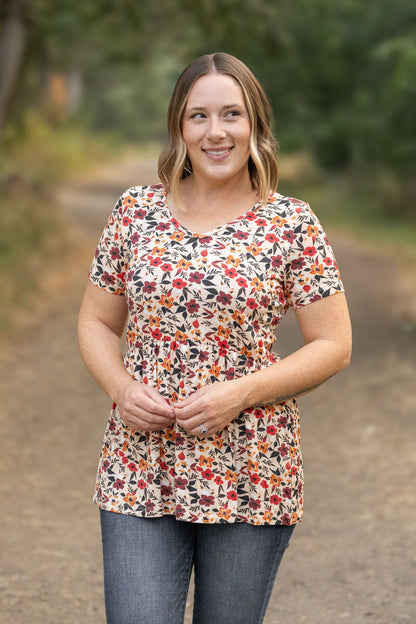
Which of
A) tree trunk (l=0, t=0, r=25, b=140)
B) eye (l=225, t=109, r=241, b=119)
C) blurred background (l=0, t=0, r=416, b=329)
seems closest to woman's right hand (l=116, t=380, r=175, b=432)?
eye (l=225, t=109, r=241, b=119)

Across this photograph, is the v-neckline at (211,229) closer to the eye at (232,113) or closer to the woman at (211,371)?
the woman at (211,371)

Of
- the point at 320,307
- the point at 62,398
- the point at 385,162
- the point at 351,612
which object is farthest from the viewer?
the point at 385,162

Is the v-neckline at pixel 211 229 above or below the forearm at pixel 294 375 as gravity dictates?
above

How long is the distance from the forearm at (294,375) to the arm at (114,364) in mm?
226

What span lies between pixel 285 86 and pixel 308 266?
2125cm

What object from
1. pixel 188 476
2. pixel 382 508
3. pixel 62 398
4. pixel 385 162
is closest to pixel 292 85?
pixel 385 162

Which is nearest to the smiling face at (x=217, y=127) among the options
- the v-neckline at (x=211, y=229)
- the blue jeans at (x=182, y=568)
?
the v-neckline at (x=211, y=229)

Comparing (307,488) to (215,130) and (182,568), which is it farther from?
(215,130)

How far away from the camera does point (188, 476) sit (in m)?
2.47

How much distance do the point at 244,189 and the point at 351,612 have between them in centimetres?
236

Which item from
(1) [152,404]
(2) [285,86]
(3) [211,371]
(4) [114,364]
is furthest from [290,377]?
(2) [285,86]

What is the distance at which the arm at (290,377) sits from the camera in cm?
240

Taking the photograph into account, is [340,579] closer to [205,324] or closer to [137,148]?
[205,324]

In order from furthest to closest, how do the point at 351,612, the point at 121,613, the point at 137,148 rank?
the point at 137,148, the point at 351,612, the point at 121,613
